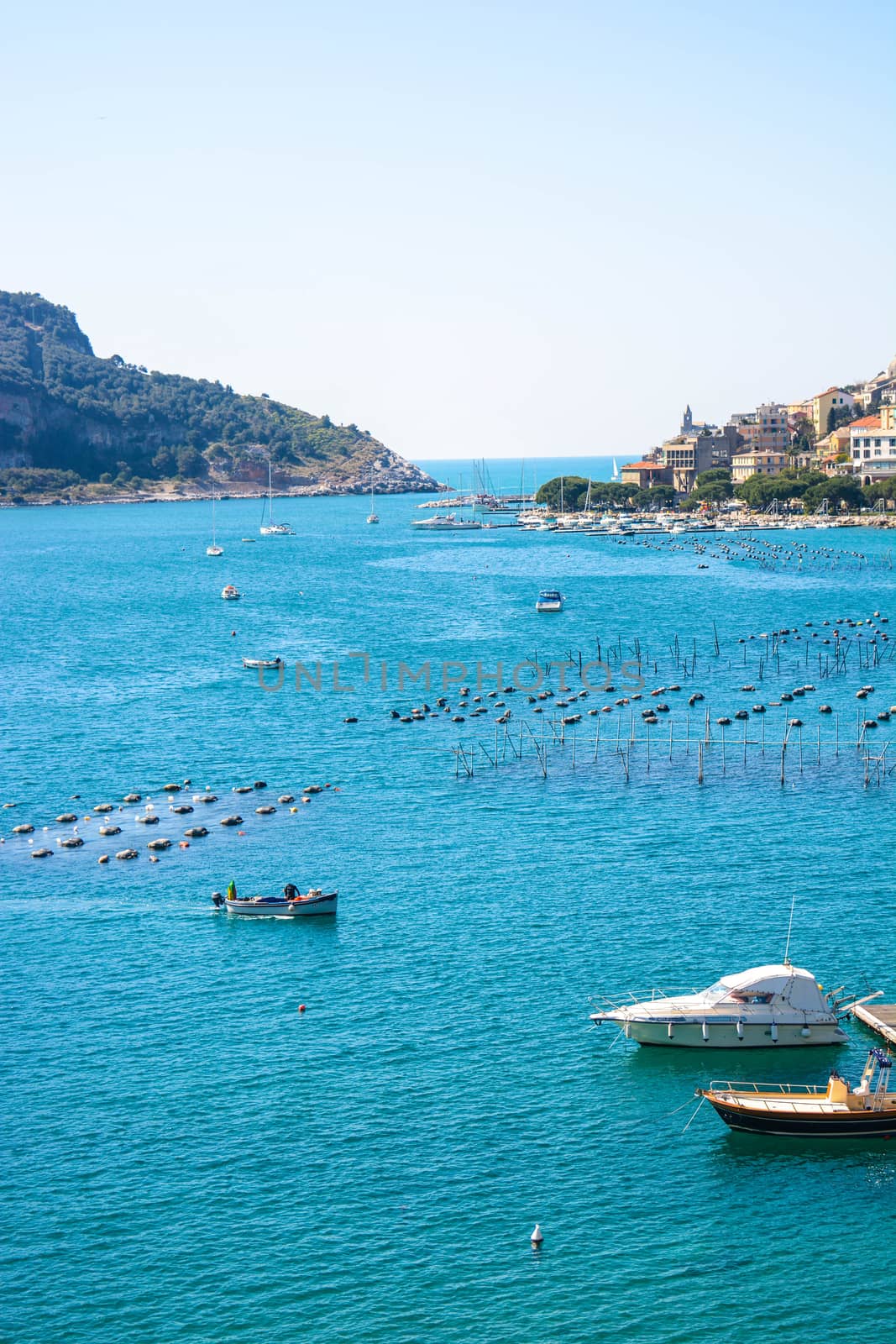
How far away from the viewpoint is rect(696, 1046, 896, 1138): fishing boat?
5031 cm

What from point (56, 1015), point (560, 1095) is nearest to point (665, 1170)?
point (560, 1095)

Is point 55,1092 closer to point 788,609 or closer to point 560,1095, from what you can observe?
point 560,1095

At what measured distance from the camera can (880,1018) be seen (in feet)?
189

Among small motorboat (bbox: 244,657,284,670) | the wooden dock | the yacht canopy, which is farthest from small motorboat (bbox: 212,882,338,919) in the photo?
small motorboat (bbox: 244,657,284,670)

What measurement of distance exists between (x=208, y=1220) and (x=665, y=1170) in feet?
50.1

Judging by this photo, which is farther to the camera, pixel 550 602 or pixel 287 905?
pixel 550 602

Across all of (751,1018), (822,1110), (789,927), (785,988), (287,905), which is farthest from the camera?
(287,905)

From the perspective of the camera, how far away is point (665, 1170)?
49375 millimetres

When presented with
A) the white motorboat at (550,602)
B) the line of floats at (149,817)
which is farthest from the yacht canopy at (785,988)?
the white motorboat at (550,602)

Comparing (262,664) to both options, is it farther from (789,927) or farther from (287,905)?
(789,927)

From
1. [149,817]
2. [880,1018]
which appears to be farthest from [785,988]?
[149,817]

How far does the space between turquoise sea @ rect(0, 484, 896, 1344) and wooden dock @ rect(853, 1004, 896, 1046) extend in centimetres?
92

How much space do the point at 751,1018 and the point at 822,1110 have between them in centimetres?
726

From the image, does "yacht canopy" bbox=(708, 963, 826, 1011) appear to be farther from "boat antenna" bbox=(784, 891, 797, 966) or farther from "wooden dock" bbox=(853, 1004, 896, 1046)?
"wooden dock" bbox=(853, 1004, 896, 1046)
